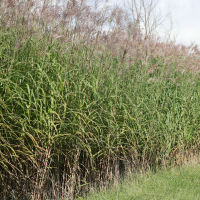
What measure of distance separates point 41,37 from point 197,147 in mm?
→ 3446

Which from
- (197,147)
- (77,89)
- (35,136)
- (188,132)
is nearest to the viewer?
(35,136)

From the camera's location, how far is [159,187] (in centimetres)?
313

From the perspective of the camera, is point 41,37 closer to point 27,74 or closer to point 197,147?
point 27,74

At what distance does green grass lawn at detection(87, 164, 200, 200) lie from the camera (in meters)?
2.88

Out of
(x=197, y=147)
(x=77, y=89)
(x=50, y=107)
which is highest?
(x=77, y=89)

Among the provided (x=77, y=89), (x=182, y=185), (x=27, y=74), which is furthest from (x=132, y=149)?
(x=27, y=74)

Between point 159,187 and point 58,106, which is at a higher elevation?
point 58,106

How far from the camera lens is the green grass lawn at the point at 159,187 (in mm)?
2879

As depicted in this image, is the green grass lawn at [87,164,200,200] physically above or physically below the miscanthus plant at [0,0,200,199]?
below

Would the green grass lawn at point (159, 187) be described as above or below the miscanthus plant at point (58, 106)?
below

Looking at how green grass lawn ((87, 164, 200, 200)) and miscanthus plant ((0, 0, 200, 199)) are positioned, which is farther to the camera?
green grass lawn ((87, 164, 200, 200))

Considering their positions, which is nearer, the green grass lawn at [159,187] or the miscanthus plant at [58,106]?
the miscanthus plant at [58,106]

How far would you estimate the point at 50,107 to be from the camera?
2869mm

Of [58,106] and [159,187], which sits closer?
[58,106]
